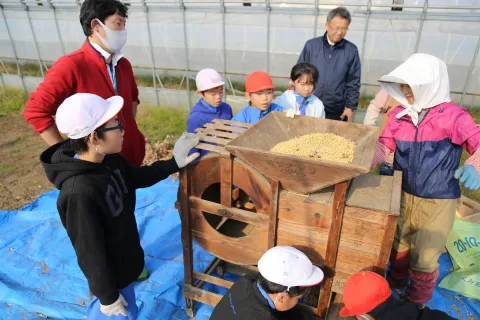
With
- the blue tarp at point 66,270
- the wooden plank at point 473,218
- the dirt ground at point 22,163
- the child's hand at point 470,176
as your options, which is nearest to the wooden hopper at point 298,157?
the child's hand at point 470,176

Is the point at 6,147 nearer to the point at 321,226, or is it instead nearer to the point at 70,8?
the point at 70,8

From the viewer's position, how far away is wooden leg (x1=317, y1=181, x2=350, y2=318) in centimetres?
179

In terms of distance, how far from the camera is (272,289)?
1.78m

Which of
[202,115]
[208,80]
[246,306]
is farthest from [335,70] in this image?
[246,306]

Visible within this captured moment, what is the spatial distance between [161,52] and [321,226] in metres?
6.56

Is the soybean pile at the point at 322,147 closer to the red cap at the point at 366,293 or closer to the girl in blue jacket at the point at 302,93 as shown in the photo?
the red cap at the point at 366,293


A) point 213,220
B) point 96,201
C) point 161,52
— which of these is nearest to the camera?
point 96,201

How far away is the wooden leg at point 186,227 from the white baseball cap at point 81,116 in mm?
688

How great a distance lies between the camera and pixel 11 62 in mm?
9398

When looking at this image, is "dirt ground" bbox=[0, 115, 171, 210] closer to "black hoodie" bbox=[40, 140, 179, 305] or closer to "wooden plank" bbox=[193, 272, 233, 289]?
"wooden plank" bbox=[193, 272, 233, 289]

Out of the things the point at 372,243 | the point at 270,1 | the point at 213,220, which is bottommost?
the point at 213,220

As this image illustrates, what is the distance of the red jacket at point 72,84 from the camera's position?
2363mm

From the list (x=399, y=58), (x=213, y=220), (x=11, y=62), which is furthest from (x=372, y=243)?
(x=11, y=62)

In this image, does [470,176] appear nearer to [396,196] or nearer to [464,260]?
[396,196]
